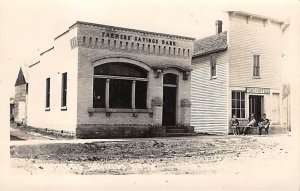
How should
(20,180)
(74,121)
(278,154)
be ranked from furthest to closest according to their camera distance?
(74,121) → (278,154) → (20,180)

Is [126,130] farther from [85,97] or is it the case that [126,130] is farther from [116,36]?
[116,36]

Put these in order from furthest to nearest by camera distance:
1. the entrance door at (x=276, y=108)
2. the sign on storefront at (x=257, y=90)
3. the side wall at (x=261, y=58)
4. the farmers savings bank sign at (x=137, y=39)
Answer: the sign on storefront at (x=257, y=90) → the side wall at (x=261, y=58) → the entrance door at (x=276, y=108) → the farmers savings bank sign at (x=137, y=39)

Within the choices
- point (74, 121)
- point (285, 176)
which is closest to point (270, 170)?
point (285, 176)

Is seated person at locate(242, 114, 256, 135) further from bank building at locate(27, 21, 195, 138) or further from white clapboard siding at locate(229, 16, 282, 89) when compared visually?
bank building at locate(27, 21, 195, 138)

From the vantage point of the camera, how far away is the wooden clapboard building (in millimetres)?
14781

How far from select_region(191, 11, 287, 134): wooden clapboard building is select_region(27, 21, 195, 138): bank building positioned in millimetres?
1787

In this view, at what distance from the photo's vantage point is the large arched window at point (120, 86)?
12.9 metres

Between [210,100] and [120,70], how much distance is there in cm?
454

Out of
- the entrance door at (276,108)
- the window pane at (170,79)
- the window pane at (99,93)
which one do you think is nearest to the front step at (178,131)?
the window pane at (170,79)

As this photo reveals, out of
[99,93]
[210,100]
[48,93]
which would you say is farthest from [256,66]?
[48,93]

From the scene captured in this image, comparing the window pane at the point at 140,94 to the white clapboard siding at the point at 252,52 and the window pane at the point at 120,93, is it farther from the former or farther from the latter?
the white clapboard siding at the point at 252,52

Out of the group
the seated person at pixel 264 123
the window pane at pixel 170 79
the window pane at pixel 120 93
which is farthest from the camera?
the window pane at pixel 170 79

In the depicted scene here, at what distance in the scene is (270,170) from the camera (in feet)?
30.9

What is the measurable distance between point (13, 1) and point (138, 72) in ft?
20.3
